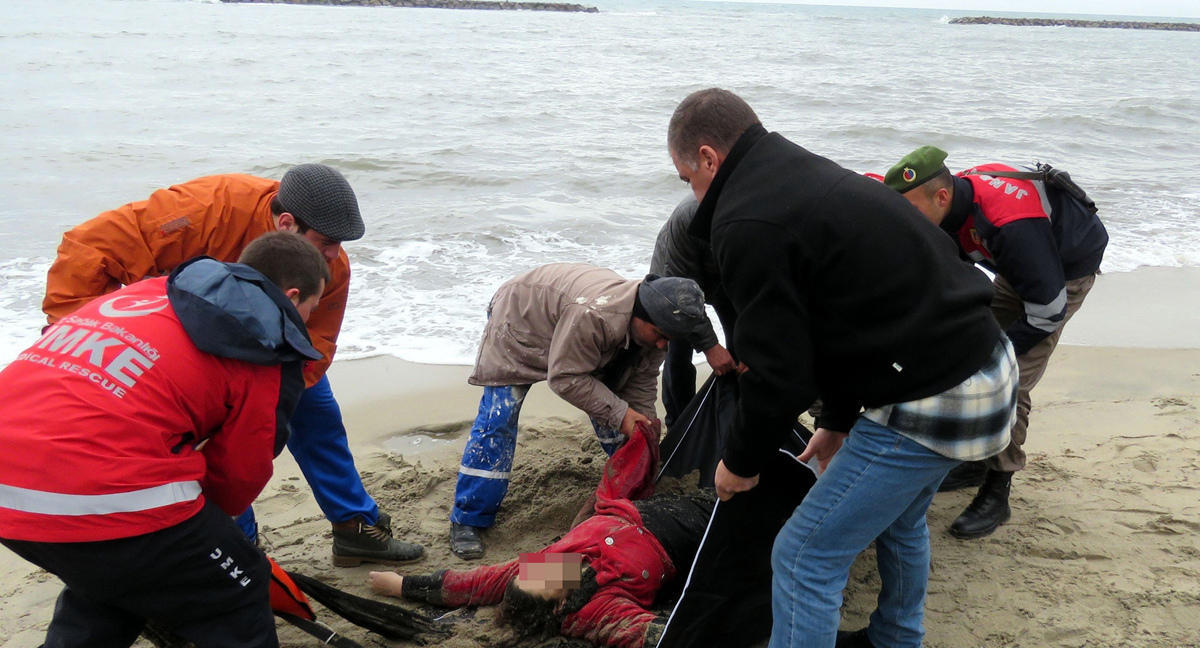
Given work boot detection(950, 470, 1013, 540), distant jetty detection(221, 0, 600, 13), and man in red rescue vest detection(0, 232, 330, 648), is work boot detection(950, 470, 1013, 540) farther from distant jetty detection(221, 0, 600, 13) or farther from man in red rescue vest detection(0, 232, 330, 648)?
distant jetty detection(221, 0, 600, 13)

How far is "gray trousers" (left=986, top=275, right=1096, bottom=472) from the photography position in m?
3.42

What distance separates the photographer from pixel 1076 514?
356 centimetres

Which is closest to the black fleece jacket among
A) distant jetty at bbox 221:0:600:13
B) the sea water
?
the sea water

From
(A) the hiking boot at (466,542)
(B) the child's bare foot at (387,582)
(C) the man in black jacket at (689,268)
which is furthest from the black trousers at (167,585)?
(C) the man in black jacket at (689,268)

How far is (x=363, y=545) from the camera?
337 centimetres

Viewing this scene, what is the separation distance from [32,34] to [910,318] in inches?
1172

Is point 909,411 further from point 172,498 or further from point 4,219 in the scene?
point 4,219

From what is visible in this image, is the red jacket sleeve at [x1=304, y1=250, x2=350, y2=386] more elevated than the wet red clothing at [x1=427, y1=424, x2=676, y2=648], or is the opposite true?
the red jacket sleeve at [x1=304, y1=250, x2=350, y2=386]

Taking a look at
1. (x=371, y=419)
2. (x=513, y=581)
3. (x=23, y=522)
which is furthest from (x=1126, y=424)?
(x=23, y=522)

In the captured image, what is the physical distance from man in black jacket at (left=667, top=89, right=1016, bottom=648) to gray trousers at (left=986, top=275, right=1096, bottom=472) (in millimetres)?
1432

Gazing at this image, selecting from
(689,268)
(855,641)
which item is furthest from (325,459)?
(855,641)

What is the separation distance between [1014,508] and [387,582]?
8.27 feet

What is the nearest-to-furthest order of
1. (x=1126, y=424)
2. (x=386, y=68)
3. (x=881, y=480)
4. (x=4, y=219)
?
(x=881, y=480) → (x=1126, y=424) → (x=4, y=219) → (x=386, y=68)

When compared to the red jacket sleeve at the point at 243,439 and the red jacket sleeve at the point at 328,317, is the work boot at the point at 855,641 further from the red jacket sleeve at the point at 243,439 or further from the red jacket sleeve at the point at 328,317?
the red jacket sleeve at the point at 328,317
